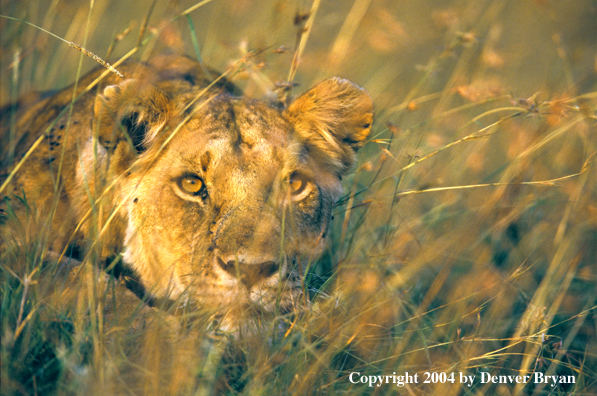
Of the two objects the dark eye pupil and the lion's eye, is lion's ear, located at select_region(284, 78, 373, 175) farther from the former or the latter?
the dark eye pupil

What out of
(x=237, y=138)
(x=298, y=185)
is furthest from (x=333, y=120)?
(x=237, y=138)

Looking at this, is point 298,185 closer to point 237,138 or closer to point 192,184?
point 237,138

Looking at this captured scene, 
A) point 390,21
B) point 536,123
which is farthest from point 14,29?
point 536,123

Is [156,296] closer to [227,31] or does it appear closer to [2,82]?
[227,31]

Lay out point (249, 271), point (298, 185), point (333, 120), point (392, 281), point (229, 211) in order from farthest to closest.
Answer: point (333, 120) → point (298, 185) → point (392, 281) → point (229, 211) → point (249, 271)

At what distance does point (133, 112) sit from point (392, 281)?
5.86 ft

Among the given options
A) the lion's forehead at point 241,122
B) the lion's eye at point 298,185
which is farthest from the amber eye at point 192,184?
the lion's eye at point 298,185

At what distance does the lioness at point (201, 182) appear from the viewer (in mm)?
2307

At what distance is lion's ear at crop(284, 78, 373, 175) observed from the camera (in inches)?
120

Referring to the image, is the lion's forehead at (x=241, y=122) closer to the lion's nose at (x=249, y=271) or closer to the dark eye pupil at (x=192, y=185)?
the dark eye pupil at (x=192, y=185)

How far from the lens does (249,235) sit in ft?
7.81

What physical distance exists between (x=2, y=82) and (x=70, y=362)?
386 centimetres

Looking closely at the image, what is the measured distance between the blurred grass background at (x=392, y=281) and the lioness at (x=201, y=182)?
0.23 meters

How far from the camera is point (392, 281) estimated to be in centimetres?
272
